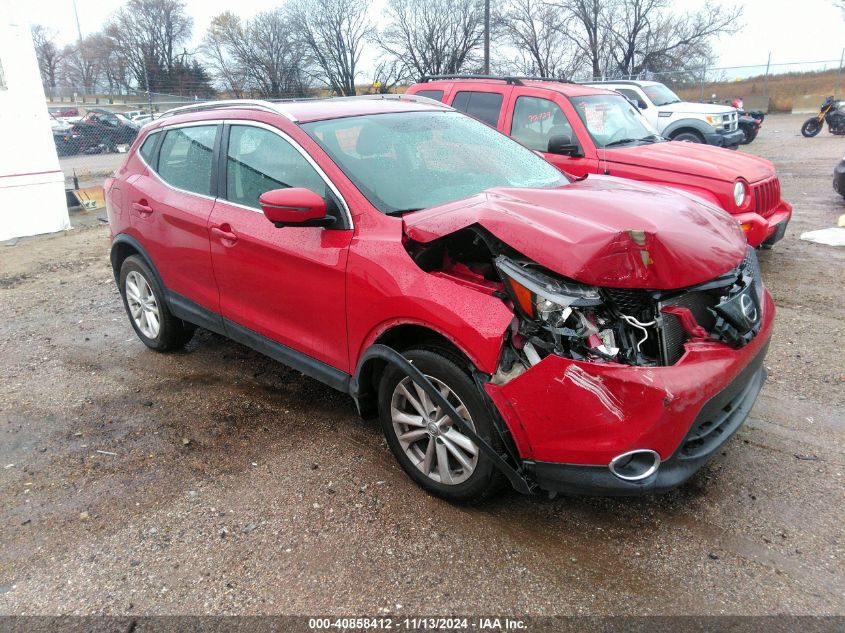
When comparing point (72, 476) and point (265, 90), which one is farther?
point (265, 90)

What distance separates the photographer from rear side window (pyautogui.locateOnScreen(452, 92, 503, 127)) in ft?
23.6

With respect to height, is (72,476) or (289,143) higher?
(289,143)

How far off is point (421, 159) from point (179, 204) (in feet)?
5.72

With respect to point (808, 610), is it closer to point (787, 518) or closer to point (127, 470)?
point (787, 518)

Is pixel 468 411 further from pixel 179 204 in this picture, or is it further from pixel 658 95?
pixel 658 95

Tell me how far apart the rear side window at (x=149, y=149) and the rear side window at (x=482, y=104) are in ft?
11.8

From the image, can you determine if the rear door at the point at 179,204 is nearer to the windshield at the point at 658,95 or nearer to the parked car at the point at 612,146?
the parked car at the point at 612,146

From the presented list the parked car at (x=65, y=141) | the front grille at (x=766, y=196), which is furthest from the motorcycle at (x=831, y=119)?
the parked car at (x=65, y=141)

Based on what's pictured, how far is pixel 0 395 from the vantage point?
4.51 m


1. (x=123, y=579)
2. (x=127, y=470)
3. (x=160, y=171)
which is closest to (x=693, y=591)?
(x=123, y=579)

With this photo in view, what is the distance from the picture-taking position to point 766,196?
6.30 m

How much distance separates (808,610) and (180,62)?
57184 millimetres

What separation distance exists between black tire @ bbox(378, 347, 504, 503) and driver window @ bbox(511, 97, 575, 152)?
4705 millimetres

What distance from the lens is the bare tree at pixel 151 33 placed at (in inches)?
2059
